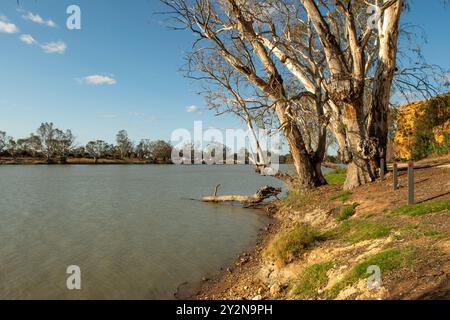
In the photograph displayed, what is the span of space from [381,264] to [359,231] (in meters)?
2.50

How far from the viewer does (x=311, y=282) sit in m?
5.65

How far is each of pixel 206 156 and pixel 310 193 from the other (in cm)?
10070

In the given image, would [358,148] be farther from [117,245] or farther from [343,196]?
[117,245]

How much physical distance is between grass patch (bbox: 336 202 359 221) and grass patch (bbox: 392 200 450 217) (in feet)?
5.53

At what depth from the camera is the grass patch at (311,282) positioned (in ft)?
17.6

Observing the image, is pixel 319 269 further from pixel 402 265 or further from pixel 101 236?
pixel 101 236

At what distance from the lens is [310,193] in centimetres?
1483

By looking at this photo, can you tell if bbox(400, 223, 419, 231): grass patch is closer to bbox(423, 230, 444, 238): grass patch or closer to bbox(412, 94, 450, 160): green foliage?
bbox(423, 230, 444, 238): grass patch

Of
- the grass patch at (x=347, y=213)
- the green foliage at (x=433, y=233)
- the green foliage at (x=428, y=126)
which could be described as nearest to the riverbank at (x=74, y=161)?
the green foliage at (x=428, y=126)

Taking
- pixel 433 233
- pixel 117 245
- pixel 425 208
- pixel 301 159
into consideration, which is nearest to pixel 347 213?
pixel 425 208

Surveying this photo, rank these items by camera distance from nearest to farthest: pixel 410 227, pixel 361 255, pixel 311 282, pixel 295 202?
pixel 311 282
pixel 361 255
pixel 410 227
pixel 295 202

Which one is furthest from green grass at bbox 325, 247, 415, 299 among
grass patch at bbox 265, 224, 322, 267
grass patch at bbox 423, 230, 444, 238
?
grass patch at bbox 265, 224, 322, 267

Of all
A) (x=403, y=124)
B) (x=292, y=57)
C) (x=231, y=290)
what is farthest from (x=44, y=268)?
(x=403, y=124)

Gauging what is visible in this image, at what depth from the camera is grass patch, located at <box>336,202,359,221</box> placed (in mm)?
9430
